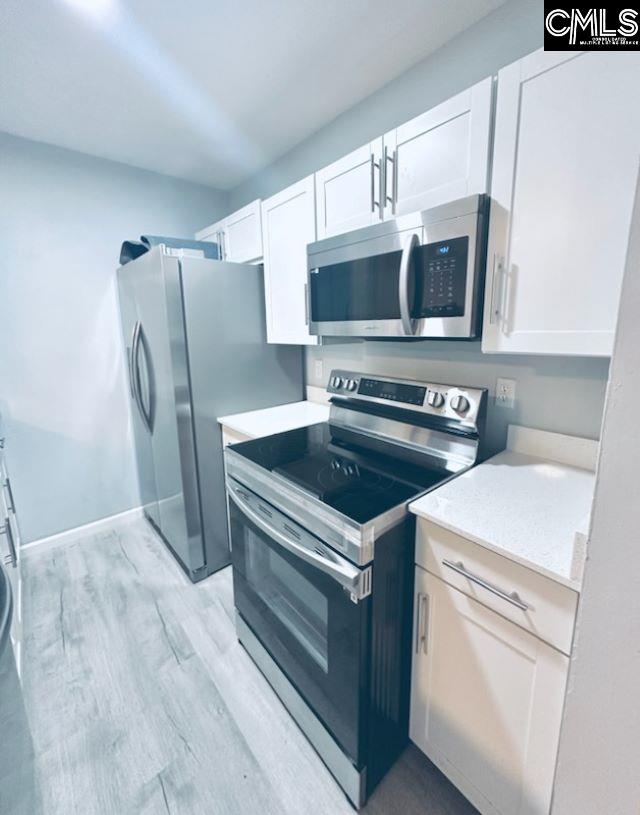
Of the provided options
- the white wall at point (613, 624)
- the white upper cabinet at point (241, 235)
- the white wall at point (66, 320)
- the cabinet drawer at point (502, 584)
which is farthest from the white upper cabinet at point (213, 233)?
the white wall at point (613, 624)

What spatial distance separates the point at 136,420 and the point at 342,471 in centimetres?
184

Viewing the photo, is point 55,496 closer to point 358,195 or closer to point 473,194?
point 358,195

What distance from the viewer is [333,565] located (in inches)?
40.4

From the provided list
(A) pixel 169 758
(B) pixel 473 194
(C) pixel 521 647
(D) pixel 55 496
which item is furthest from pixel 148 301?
(C) pixel 521 647

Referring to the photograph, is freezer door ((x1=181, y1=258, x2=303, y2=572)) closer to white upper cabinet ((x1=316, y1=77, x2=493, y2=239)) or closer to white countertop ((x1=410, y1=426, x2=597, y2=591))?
white upper cabinet ((x1=316, y1=77, x2=493, y2=239))

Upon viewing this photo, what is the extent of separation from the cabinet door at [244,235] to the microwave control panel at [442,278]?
3.85 ft

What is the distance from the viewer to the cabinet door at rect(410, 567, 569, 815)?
2.79 feet

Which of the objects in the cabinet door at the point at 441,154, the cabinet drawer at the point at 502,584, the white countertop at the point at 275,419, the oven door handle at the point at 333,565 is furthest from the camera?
the white countertop at the point at 275,419

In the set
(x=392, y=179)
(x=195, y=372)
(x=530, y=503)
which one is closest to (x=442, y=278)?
(x=392, y=179)

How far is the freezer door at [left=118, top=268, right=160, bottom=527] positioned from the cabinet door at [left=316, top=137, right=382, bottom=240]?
1.19 m

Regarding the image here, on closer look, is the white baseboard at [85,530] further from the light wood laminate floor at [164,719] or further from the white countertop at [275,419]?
the white countertop at [275,419]

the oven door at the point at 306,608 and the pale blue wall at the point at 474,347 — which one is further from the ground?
the pale blue wall at the point at 474,347

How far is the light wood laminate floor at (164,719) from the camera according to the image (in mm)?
1162

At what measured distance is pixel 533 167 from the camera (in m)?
0.99
